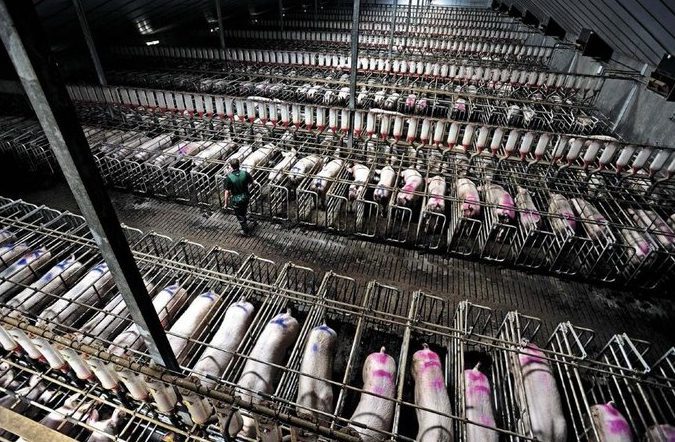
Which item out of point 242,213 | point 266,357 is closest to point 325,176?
point 242,213

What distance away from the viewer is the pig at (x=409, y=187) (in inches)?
320

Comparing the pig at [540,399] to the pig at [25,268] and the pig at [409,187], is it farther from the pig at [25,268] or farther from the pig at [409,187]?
the pig at [25,268]

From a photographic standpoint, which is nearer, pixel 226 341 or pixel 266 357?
pixel 266 357

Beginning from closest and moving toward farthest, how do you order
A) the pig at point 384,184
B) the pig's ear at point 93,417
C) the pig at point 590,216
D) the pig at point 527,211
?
the pig's ear at point 93,417 < the pig at point 527,211 < the pig at point 590,216 < the pig at point 384,184

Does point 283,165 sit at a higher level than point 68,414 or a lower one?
higher

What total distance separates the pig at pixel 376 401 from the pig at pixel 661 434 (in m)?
2.84

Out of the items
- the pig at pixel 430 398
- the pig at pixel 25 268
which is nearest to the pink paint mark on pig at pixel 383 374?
the pig at pixel 430 398

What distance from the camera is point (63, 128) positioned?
6.33ft

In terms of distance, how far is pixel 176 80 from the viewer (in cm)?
1468

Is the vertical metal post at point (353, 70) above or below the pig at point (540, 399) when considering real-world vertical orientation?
above

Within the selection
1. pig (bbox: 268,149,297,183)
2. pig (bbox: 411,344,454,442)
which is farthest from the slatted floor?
pig (bbox: 411,344,454,442)

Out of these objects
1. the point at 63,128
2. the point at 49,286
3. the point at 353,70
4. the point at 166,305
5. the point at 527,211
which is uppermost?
the point at 63,128

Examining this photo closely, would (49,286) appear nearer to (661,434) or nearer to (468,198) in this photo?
(468,198)

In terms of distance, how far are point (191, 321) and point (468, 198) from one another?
20.2ft
